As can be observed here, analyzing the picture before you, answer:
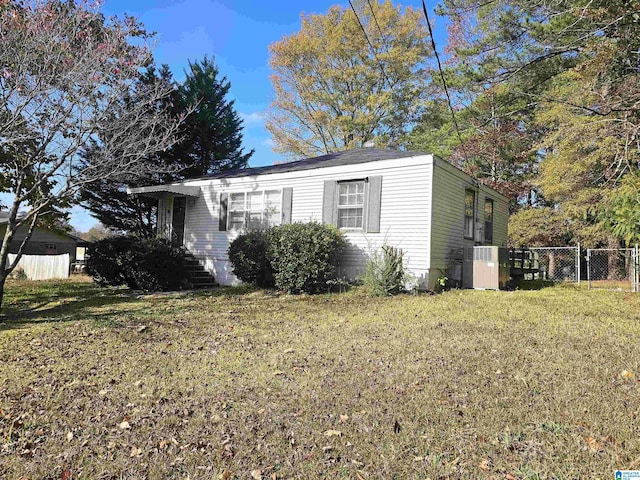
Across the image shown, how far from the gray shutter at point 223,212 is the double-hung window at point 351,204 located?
12.8 feet

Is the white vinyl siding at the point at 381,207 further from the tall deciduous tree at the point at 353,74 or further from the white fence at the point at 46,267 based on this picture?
the tall deciduous tree at the point at 353,74

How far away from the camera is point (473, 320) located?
6418 mm

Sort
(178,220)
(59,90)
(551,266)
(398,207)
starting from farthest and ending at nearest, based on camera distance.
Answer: (551,266) → (178,220) → (398,207) → (59,90)

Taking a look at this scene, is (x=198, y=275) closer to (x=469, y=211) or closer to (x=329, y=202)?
(x=329, y=202)

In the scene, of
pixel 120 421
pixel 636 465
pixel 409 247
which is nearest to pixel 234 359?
pixel 120 421

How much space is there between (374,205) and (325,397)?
709 cm

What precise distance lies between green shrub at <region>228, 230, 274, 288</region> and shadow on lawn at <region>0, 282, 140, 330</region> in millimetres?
2587

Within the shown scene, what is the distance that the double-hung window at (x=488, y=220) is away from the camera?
12.9 metres

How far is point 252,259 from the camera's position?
10.5 m

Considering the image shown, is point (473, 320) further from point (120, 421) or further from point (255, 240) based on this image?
point (255, 240)

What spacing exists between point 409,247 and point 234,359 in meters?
6.04

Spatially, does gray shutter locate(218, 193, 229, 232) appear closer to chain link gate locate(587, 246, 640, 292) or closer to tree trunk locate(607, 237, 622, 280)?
chain link gate locate(587, 246, 640, 292)

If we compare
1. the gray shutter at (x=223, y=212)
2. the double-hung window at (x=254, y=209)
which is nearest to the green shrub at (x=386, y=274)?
the double-hung window at (x=254, y=209)

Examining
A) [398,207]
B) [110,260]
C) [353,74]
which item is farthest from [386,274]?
[353,74]
